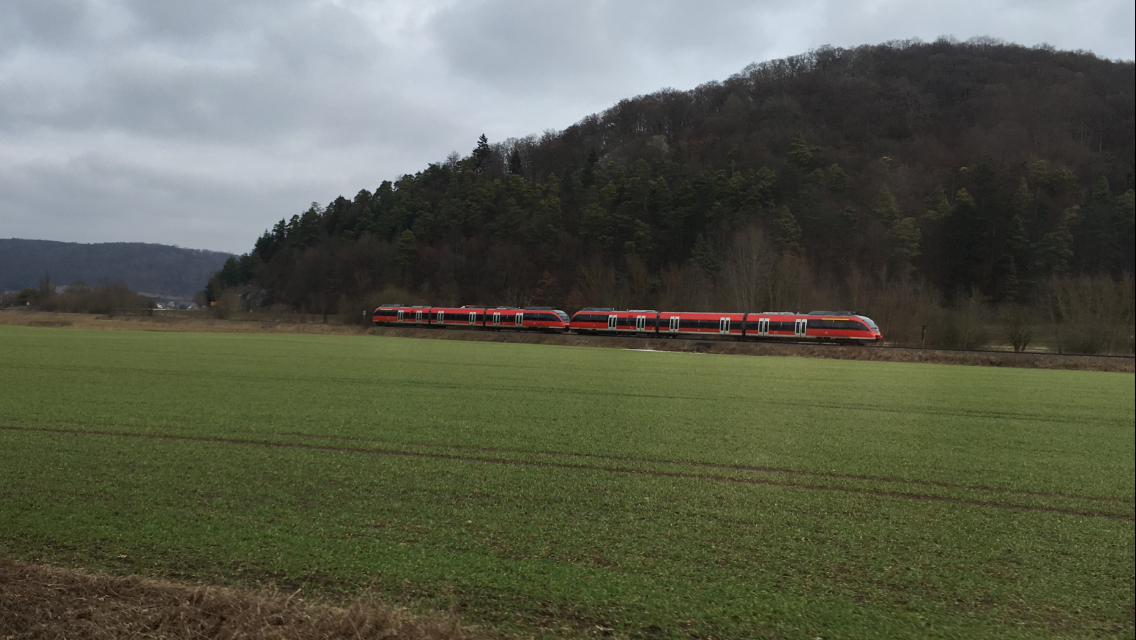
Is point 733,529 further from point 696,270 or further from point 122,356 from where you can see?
point 696,270

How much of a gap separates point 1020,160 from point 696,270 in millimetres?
60842

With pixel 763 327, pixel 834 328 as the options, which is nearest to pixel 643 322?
pixel 763 327

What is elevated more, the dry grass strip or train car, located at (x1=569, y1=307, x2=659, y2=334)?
train car, located at (x1=569, y1=307, x2=659, y2=334)

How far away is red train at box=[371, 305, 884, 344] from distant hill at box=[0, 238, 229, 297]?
2913 centimetres

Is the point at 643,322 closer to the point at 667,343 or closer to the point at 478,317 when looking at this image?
the point at 667,343

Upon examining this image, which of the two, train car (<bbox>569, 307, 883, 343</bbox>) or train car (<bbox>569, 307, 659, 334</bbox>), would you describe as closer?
train car (<bbox>569, 307, 883, 343</bbox>)

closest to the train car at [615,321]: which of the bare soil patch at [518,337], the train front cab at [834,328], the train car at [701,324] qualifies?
the train car at [701,324]

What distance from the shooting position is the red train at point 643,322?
42.7 metres

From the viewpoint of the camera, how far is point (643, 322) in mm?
52531

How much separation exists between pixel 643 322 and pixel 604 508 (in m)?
46.4

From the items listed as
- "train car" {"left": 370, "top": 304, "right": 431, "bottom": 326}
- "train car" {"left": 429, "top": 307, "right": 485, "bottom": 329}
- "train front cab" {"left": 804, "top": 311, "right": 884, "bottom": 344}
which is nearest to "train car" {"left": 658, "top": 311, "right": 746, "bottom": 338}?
"train front cab" {"left": 804, "top": 311, "right": 884, "bottom": 344}

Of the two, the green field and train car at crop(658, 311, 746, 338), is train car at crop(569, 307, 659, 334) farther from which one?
the green field

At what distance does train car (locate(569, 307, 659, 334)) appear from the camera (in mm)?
52531

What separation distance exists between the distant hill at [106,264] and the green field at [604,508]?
5.26ft
